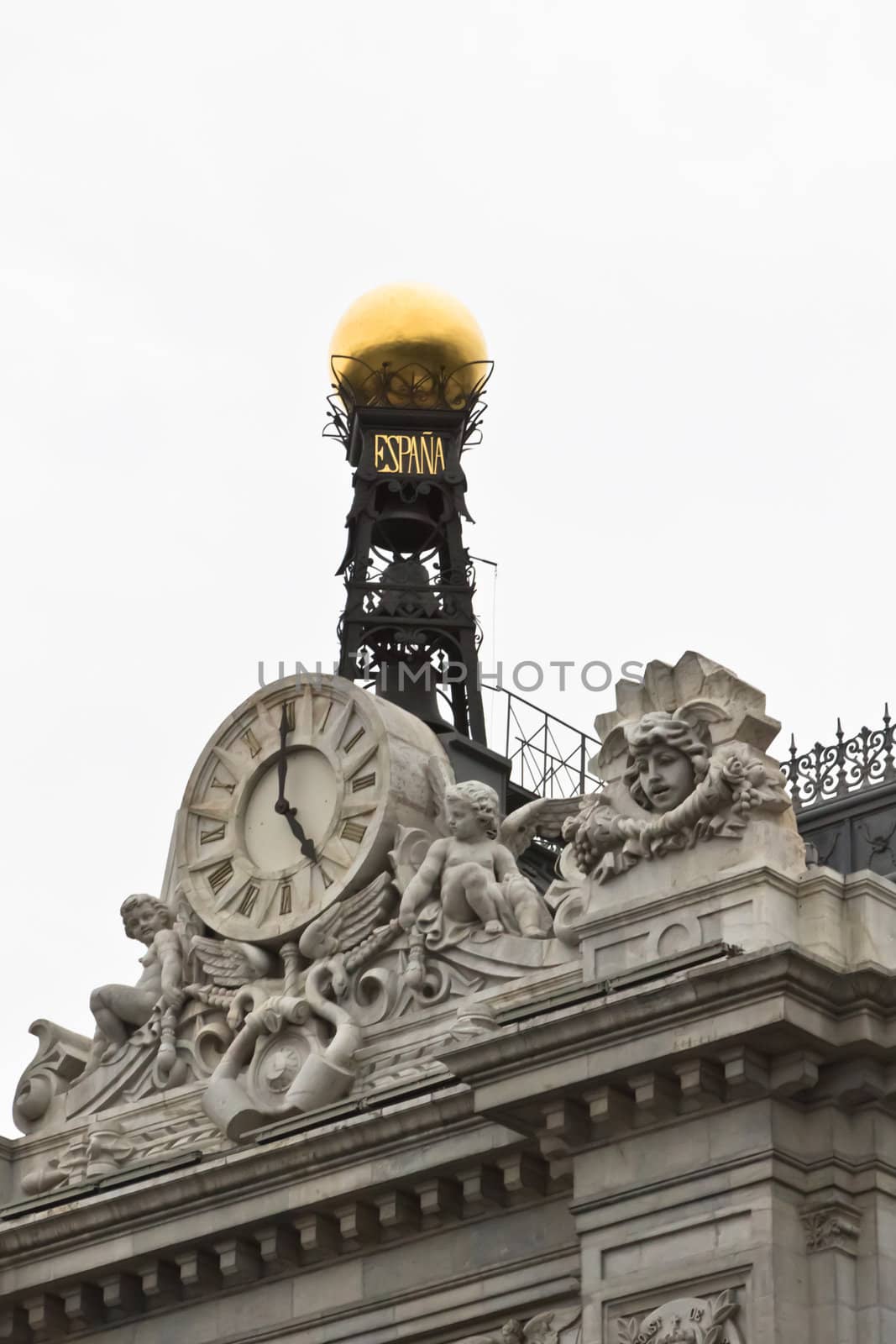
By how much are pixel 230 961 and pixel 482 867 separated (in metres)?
2.91

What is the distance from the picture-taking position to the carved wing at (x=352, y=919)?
34.8 m

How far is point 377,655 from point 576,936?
341 inches

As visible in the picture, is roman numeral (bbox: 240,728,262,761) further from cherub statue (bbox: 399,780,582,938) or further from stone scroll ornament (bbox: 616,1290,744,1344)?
stone scroll ornament (bbox: 616,1290,744,1344)

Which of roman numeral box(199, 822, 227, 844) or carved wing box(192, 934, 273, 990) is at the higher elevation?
roman numeral box(199, 822, 227, 844)

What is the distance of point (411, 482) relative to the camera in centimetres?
4106

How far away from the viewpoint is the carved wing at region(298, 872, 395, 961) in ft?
114

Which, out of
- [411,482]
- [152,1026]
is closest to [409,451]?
[411,482]

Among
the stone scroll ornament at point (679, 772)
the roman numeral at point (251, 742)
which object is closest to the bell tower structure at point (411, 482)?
the roman numeral at point (251, 742)

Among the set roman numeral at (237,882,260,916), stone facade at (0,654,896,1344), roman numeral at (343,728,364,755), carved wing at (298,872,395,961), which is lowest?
stone facade at (0,654,896,1344)

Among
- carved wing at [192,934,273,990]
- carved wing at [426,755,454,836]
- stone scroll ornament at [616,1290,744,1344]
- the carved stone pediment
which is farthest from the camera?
carved wing at [192,934,273,990]

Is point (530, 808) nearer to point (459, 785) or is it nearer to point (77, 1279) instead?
point (459, 785)

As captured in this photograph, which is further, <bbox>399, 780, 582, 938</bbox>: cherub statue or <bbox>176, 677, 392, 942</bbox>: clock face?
<bbox>176, 677, 392, 942</bbox>: clock face

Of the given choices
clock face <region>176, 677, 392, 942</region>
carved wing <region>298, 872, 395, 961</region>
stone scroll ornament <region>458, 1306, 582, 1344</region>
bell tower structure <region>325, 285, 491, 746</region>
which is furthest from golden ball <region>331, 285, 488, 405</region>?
stone scroll ornament <region>458, 1306, 582, 1344</region>

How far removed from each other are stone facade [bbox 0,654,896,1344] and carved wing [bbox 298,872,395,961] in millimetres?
27
